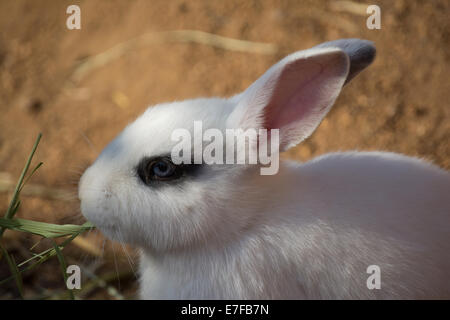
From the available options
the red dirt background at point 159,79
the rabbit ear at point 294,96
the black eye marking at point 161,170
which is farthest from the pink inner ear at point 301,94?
the red dirt background at point 159,79

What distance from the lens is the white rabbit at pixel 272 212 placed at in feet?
5.96

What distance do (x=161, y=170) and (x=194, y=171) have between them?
12 cm

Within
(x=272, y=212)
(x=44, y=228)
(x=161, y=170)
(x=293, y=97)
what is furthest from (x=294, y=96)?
(x=44, y=228)

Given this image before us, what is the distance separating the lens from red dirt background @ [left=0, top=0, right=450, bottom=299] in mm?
3428

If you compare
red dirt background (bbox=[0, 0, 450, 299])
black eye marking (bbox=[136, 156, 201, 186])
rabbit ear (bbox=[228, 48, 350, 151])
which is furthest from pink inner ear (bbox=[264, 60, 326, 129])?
red dirt background (bbox=[0, 0, 450, 299])

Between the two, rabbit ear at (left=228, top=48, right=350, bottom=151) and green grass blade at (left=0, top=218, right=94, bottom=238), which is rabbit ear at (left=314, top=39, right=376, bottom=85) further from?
green grass blade at (left=0, top=218, right=94, bottom=238)

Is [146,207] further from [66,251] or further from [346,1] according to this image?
[346,1]

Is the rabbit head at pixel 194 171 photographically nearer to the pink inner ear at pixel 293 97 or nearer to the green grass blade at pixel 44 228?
the pink inner ear at pixel 293 97

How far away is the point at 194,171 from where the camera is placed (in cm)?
183

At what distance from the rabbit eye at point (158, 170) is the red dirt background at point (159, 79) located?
1.38 m

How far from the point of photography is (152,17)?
14.5 feet

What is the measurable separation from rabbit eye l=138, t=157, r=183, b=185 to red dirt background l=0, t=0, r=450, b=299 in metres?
1.38
